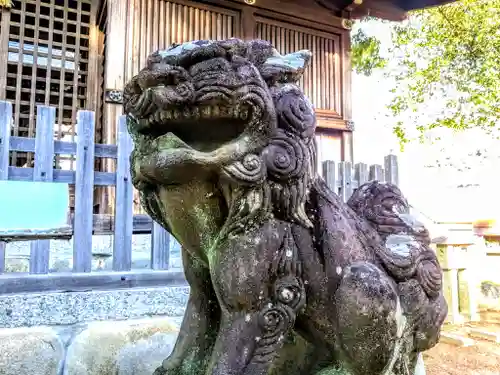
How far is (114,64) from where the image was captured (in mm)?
5387

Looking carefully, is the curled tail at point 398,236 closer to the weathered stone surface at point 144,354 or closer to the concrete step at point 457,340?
the weathered stone surface at point 144,354

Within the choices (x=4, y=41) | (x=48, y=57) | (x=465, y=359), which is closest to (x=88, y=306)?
(x=465, y=359)

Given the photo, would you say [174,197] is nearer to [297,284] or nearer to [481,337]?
[297,284]

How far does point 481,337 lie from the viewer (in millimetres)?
4504

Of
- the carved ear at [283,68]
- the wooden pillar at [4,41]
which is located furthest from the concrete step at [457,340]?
the wooden pillar at [4,41]

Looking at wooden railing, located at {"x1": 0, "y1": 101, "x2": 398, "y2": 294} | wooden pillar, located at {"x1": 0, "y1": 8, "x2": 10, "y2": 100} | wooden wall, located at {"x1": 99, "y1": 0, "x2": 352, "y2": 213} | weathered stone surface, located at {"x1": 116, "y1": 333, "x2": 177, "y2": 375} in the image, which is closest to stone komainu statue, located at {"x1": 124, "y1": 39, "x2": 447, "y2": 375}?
weathered stone surface, located at {"x1": 116, "y1": 333, "x2": 177, "y2": 375}

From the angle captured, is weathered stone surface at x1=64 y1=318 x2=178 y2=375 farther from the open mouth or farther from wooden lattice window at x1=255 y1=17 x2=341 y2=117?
wooden lattice window at x1=255 y1=17 x2=341 y2=117

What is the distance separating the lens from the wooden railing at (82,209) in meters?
2.40

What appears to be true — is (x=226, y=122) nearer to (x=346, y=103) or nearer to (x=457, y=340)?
(x=457, y=340)

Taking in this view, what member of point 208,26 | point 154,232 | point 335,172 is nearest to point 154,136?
point 154,232

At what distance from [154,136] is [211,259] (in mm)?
397

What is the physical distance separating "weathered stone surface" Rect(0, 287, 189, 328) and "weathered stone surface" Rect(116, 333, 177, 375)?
18 centimetres

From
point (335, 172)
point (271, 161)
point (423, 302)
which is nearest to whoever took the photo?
point (271, 161)

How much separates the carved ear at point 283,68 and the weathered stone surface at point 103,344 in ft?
5.22
